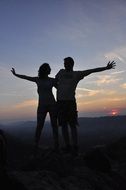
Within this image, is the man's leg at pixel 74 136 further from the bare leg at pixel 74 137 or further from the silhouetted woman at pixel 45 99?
the silhouetted woman at pixel 45 99

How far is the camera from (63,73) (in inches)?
516

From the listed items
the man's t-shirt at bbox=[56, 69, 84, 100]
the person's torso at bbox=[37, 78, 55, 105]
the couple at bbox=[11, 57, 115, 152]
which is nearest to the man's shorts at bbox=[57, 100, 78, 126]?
the couple at bbox=[11, 57, 115, 152]

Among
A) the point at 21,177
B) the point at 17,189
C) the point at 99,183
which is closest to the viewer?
the point at 17,189

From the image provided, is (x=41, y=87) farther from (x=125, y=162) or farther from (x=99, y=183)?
(x=125, y=162)

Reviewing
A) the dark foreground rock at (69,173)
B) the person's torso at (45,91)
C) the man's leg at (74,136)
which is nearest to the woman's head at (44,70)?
the person's torso at (45,91)

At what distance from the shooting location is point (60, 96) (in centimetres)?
1316

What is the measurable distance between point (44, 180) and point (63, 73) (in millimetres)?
3450

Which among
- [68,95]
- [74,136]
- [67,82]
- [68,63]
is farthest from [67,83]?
[74,136]

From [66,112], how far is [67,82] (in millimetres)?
928

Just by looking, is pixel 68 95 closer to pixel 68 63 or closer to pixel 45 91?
pixel 45 91

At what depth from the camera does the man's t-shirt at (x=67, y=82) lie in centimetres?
1305

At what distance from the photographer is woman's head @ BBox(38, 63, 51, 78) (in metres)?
12.8

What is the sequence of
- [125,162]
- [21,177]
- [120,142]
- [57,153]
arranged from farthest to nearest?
[120,142] < [125,162] < [57,153] < [21,177]

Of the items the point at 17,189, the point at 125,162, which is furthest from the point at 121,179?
the point at 17,189
